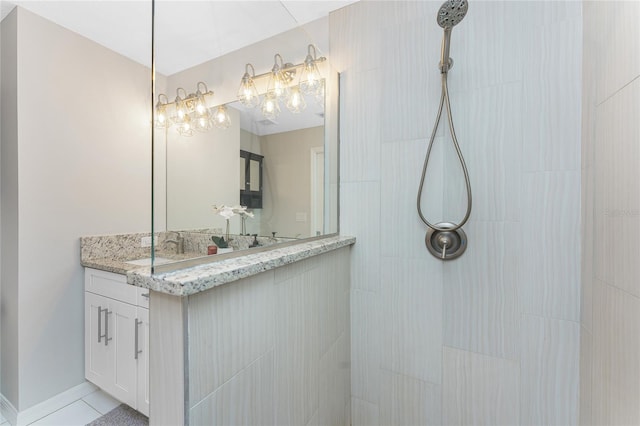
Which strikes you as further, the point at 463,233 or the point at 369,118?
the point at 369,118

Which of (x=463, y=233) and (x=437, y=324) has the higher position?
(x=463, y=233)

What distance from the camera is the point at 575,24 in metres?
1.00

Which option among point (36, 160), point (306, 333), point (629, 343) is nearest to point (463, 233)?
point (629, 343)

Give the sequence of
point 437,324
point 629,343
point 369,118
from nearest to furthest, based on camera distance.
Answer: point 629,343 < point 437,324 < point 369,118

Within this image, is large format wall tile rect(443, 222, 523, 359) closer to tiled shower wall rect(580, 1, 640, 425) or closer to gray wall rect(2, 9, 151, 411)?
tiled shower wall rect(580, 1, 640, 425)

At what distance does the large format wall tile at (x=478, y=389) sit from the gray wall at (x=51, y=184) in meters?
2.38

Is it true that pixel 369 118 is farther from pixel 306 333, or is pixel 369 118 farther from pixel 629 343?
pixel 629 343

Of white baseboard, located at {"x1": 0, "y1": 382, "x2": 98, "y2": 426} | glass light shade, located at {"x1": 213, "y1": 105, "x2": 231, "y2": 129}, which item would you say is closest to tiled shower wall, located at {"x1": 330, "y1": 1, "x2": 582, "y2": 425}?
glass light shade, located at {"x1": 213, "y1": 105, "x2": 231, "y2": 129}

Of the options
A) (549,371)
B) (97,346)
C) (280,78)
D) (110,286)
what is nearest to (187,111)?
(280,78)

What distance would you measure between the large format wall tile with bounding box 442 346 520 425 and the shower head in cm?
134

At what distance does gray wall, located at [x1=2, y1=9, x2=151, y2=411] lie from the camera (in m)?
1.67

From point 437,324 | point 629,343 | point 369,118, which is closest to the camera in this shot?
point 629,343

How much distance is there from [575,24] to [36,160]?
9.21 feet

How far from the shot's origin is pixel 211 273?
2.14 ft
